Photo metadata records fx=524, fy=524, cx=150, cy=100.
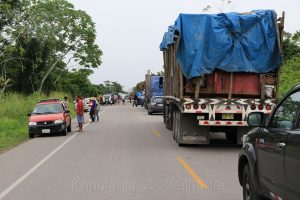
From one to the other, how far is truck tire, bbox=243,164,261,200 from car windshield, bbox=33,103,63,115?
54.7 ft

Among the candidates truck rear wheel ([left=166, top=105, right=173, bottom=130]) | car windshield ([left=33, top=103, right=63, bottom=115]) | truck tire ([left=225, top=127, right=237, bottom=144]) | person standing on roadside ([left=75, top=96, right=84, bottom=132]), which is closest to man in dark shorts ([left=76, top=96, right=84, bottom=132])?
person standing on roadside ([left=75, top=96, right=84, bottom=132])

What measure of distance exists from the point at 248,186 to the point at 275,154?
1315 millimetres

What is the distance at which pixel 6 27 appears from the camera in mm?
40719

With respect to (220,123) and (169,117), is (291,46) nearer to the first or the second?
(169,117)

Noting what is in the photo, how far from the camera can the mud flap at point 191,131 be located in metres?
15.6

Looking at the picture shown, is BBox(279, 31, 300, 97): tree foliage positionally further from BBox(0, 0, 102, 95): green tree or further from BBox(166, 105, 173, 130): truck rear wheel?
BBox(0, 0, 102, 95): green tree

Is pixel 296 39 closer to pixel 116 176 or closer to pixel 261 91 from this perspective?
pixel 261 91

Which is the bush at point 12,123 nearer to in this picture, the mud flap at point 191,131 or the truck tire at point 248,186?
the mud flap at point 191,131

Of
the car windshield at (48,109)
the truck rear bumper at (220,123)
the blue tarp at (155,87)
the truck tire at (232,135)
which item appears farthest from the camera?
the blue tarp at (155,87)

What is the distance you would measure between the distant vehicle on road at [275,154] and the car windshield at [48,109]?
1670cm

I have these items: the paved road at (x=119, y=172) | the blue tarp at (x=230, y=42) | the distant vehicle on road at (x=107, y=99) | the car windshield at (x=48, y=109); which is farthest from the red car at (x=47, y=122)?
the distant vehicle on road at (x=107, y=99)

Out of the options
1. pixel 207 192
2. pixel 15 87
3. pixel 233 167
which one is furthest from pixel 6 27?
pixel 207 192

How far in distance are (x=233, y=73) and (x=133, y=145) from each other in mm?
4057

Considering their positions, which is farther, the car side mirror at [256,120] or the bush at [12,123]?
the bush at [12,123]
